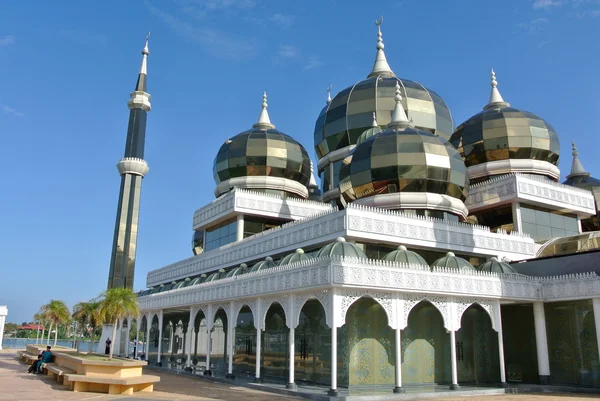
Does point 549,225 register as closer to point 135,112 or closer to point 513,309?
point 513,309

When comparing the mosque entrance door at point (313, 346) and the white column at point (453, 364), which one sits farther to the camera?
the mosque entrance door at point (313, 346)

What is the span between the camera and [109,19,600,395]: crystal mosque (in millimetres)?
20688

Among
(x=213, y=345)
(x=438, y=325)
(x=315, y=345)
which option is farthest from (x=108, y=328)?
(x=438, y=325)

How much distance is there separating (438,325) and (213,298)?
10.7 meters

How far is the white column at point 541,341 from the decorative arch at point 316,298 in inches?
406

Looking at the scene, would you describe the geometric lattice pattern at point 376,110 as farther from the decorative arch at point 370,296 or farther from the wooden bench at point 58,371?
the wooden bench at point 58,371

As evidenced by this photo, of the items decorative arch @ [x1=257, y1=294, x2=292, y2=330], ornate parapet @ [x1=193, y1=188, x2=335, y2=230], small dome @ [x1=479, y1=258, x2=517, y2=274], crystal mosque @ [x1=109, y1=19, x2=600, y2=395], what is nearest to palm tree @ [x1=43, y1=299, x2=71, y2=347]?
crystal mosque @ [x1=109, y1=19, x2=600, y2=395]

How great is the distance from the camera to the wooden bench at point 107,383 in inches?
713

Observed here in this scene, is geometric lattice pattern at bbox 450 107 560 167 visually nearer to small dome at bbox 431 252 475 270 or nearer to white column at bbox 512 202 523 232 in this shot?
white column at bbox 512 202 523 232

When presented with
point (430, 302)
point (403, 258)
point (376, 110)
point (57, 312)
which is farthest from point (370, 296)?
point (57, 312)

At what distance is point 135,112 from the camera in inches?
2067

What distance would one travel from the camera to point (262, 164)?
120ft

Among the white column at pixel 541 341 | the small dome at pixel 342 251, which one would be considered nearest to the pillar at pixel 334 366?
the small dome at pixel 342 251

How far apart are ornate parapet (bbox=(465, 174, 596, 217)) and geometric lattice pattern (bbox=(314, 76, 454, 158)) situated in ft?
22.5
